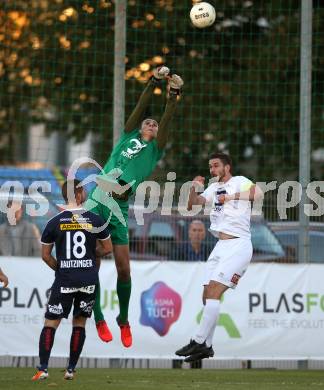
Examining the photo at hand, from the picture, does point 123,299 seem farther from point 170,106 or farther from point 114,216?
point 170,106

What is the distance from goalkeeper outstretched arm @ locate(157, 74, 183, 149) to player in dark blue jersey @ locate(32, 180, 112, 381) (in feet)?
4.78

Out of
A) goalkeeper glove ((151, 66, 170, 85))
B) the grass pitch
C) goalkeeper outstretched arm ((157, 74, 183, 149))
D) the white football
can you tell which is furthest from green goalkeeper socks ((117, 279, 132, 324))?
the white football

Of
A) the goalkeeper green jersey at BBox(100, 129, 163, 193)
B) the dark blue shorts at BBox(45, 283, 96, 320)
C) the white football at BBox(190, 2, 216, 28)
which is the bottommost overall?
the dark blue shorts at BBox(45, 283, 96, 320)

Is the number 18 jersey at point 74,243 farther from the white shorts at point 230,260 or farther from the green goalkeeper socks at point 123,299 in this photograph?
the white shorts at point 230,260

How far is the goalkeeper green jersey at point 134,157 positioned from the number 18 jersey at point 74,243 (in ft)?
3.49

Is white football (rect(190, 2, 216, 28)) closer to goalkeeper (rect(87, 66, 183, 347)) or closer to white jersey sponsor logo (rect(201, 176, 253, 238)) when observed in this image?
goalkeeper (rect(87, 66, 183, 347))

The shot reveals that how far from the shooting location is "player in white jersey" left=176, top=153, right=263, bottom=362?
13.0 metres

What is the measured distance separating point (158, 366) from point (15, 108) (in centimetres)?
799

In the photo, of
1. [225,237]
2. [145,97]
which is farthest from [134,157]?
[225,237]

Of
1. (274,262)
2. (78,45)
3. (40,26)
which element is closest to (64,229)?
(274,262)

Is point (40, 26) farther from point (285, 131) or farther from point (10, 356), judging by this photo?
point (10, 356)

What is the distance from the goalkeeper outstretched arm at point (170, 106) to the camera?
41.1 feet

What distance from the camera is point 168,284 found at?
15.9 meters

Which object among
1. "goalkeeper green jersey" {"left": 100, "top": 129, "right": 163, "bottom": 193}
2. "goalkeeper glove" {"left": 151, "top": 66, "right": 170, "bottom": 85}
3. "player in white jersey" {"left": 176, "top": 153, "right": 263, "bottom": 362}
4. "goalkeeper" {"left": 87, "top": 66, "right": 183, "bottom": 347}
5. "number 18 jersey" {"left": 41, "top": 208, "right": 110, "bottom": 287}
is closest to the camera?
"number 18 jersey" {"left": 41, "top": 208, "right": 110, "bottom": 287}
